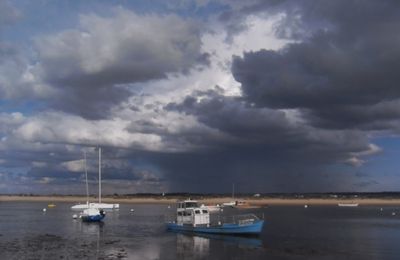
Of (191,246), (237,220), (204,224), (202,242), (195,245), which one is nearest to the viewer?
(191,246)

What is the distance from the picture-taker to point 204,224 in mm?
75812

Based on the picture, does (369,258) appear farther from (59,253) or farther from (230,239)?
(59,253)

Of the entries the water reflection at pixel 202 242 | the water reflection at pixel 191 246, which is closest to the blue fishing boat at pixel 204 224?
the water reflection at pixel 202 242

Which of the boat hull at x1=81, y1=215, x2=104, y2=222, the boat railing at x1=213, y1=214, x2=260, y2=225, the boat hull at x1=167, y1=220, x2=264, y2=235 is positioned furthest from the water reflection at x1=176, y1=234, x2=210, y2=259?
the boat hull at x1=81, y1=215, x2=104, y2=222

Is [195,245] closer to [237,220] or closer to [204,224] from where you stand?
[204,224]

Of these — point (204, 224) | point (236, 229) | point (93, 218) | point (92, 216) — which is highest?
point (92, 216)

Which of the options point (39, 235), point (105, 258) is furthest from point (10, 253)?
point (39, 235)

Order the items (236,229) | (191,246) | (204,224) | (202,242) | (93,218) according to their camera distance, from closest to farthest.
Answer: (191,246)
(202,242)
(236,229)
(204,224)
(93,218)

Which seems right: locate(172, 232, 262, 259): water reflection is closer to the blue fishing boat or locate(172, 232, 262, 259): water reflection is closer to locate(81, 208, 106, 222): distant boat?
the blue fishing boat

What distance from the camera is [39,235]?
236ft

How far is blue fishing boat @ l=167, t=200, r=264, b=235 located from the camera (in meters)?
69.9

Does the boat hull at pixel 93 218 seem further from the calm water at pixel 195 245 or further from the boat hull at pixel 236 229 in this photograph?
the boat hull at pixel 236 229

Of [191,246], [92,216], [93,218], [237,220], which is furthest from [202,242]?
[92,216]

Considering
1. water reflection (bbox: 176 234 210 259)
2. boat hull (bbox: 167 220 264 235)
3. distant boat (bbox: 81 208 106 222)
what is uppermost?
distant boat (bbox: 81 208 106 222)
